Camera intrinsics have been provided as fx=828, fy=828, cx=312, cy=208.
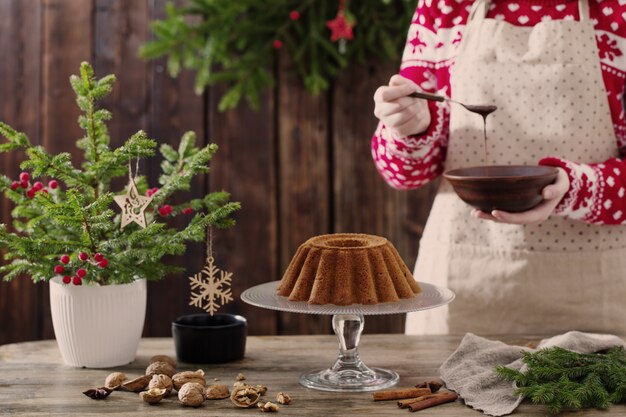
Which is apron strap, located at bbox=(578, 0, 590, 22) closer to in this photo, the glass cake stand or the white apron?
the white apron

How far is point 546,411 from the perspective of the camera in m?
1.11

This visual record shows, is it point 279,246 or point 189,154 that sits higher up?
point 189,154

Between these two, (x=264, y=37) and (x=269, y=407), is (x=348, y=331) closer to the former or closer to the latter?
(x=269, y=407)

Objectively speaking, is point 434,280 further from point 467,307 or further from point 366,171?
point 366,171

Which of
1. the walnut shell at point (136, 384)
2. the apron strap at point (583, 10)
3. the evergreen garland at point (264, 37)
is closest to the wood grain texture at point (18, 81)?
the evergreen garland at point (264, 37)

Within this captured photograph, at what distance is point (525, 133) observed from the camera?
68.9 inches

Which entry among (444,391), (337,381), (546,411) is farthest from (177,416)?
(546,411)

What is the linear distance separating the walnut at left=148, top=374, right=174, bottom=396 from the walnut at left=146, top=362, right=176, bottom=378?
6cm

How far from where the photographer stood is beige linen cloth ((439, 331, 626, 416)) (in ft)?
3.71

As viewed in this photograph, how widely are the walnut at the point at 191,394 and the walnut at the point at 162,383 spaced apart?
0.04m

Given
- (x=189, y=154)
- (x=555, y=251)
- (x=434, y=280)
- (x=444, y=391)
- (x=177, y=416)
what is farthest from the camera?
(x=434, y=280)

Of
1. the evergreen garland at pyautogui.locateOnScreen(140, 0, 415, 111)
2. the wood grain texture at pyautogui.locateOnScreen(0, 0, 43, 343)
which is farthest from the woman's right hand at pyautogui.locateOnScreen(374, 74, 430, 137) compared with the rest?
the wood grain texture at pyautogui.locateOnScreen(0, 0, 43, 343)

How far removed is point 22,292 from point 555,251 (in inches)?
69.4

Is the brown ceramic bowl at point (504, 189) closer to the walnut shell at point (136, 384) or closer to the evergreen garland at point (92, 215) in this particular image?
the evergreen garland at point (92, 215)
